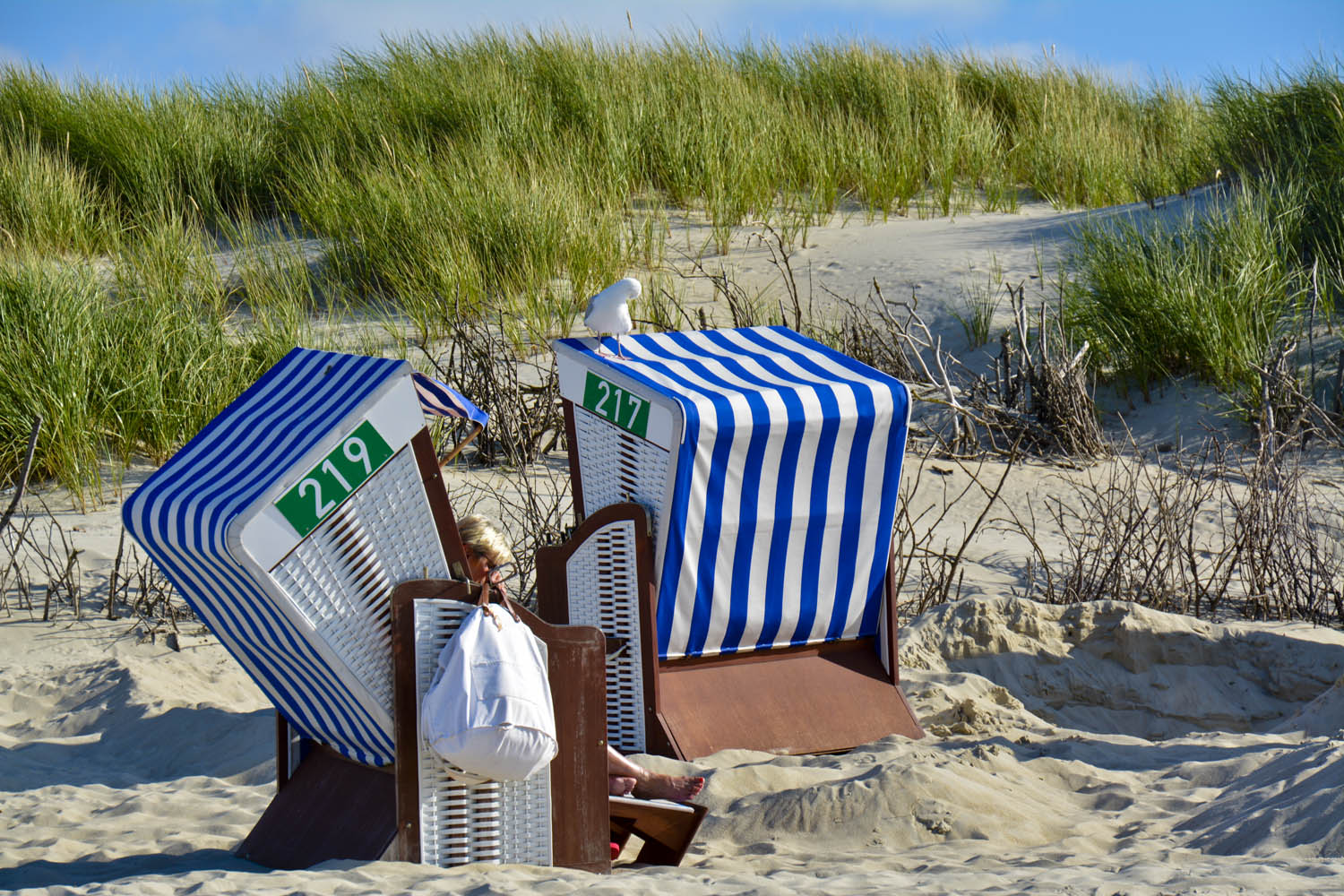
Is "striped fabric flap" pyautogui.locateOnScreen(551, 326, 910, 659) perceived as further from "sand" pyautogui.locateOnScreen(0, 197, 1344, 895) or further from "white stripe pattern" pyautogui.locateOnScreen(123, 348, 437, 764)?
"white stripe pattern" pyautogui.locateOnScreen(123, 348, 437, 764)

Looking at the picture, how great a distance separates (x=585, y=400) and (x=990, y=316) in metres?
6.41

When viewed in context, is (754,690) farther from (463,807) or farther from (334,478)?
(334,478)

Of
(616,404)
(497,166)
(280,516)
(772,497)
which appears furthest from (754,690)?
(497,166)

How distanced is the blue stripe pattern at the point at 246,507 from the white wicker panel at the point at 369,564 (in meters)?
0.06

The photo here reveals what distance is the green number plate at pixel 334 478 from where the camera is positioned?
9.06 feet

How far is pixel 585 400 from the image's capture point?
13.8 feet

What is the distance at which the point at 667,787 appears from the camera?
3514 mm

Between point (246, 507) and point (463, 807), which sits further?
point (463, 807)

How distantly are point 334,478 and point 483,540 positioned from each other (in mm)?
557

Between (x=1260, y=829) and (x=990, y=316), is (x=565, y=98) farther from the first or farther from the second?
(x=1260, y=829)

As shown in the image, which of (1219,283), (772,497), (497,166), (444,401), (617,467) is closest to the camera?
(444,401)

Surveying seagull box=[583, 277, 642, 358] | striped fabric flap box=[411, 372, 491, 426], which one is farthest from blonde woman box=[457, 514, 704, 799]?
seagull box=[583, 277, 642, 358]

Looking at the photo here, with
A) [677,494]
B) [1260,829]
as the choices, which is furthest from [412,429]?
[1260,829]

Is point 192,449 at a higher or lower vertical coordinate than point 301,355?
lower
